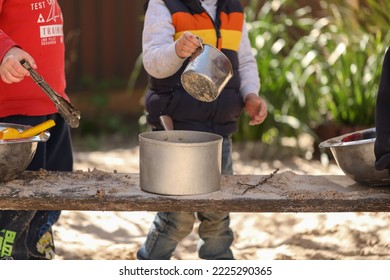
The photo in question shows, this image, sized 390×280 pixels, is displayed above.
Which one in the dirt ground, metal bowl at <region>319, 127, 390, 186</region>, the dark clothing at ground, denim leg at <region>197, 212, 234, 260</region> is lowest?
the dirt ground

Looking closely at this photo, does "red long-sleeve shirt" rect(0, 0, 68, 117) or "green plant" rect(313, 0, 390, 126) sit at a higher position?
"red long-sleeve shirt" rect(0, 0, 68, 117)

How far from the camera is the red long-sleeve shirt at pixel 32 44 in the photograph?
329 centimetres

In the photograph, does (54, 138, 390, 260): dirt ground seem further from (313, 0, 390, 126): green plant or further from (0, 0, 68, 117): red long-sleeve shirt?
(313, 0, 390, 126): green plant

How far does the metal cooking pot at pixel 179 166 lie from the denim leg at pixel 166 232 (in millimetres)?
487

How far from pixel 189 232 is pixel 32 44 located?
0.94 m

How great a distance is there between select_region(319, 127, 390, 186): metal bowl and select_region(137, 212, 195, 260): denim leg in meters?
0.67

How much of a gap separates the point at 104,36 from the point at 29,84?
4.31 metres

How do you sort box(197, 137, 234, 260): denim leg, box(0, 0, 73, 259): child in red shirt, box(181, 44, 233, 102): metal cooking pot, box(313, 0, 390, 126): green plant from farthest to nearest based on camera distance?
1. box(313, 0, 390, 126): green plant
2. box(197, 137, 234, 260): denim leg
3. box(0, 0, 73, 259): child in red shirt
4. box(181, 44, 233, 102): metal cooking pot

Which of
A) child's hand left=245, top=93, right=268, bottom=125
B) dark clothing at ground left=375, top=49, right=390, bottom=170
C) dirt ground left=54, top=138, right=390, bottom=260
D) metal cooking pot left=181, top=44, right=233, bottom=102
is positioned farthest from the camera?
dirt ground left=54, top=138, right=390, bottom=260

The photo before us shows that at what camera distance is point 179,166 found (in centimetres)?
286

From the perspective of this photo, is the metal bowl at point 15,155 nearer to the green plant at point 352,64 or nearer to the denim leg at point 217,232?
the denim leg at point 217,232

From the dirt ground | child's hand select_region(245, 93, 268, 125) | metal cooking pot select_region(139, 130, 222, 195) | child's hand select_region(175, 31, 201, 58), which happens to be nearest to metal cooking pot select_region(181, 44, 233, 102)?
child's hand select_region(175, 31, 201, 58)

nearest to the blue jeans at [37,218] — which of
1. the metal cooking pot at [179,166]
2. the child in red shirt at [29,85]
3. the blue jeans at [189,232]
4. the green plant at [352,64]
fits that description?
the child in red shirt at [29,85]

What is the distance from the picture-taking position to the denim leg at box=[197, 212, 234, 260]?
3.50m
